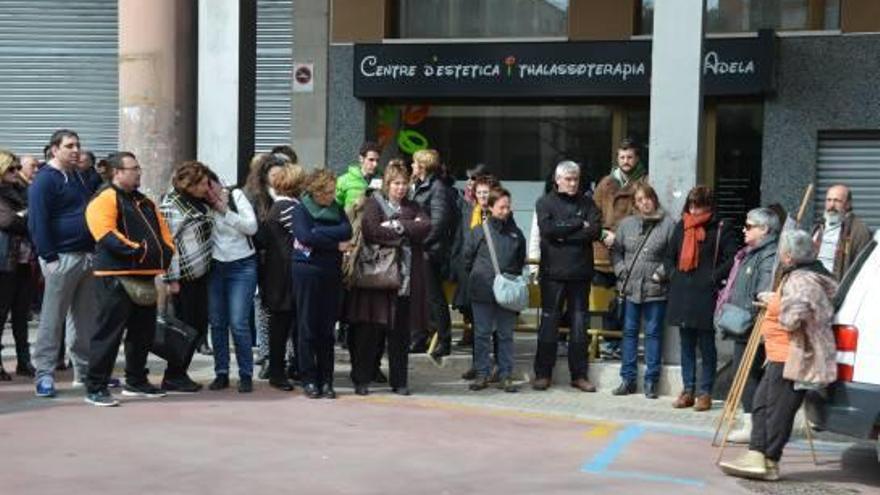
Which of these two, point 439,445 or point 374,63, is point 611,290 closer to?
point 439,445

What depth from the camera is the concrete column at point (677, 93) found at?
31.2 feet

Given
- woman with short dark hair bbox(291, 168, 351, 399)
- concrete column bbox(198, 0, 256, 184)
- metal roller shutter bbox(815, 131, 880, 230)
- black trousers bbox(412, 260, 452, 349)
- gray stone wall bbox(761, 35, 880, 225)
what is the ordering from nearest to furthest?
woman with short dark hair bbox(291, 168, 351, 399)
black trousers bbox(412, 260, 452, 349)
concrete column bbox(198, 0, 256, 184)
gray stone wall bbox(761, 35, 880, 225)
metal roller shutter bbox(815, 131, 880, 230)

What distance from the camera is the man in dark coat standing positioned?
9484 millimetres

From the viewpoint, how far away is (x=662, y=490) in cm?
662

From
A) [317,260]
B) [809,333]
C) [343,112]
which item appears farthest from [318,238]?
[343,112]

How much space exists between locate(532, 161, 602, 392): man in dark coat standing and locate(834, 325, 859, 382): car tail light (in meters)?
3.01

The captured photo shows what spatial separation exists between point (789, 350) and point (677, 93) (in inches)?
134

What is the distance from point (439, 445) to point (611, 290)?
12.2 feet

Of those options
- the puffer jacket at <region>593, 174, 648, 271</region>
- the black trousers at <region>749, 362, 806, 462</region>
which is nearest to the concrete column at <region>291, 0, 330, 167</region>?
the puffer jacket at <region>593, 174, 648, 271</region>

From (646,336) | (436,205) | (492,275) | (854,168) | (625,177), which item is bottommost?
(646,336)

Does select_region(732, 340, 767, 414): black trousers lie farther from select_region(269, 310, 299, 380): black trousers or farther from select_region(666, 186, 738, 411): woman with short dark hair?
select_region(269, 310, 299, 380): black trousers

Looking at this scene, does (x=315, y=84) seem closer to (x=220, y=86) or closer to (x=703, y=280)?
(x=220, y=86)

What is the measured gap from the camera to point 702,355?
362 inches

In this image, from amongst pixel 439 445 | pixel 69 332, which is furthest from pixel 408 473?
pixel 69 332
